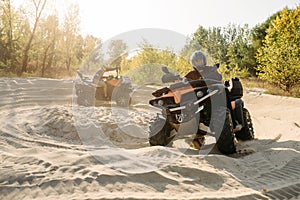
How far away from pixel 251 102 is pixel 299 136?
632cm

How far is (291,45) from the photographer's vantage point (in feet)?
49.3

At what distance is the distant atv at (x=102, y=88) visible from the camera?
9.56 m

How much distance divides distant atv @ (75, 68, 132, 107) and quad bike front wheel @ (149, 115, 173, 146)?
4669 mm

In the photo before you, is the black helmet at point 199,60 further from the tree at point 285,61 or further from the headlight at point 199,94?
the tree at point 285,61

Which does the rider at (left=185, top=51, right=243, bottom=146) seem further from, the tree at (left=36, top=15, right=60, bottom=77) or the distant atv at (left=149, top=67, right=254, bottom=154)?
the tree at (left=36, top=15, right=60, bottom=77)

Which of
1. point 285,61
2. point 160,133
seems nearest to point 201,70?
point 160,133

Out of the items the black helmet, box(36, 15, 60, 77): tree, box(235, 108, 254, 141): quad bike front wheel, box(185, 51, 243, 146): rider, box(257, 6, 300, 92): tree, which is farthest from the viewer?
box(36, 15, 60, 77): tree

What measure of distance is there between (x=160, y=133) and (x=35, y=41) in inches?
1184

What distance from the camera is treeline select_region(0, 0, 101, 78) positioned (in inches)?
1122

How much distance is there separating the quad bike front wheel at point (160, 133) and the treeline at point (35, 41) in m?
24.2

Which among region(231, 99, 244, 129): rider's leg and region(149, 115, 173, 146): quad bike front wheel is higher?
region(231, 99, 244, 129): rider's leg

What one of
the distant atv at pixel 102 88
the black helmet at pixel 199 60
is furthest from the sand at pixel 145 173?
the distant atv at pixel 102 88

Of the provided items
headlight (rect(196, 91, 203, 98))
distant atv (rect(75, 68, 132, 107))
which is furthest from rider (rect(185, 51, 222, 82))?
distant atv (rect(75, 68, 132, 107))

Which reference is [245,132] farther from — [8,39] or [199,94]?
[8,39]
